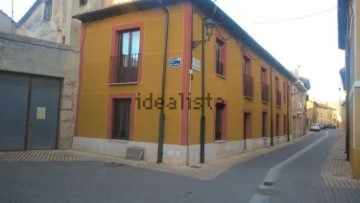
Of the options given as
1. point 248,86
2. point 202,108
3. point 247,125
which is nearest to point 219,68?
point 202,108

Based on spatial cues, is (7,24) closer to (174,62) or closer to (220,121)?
(174,62)

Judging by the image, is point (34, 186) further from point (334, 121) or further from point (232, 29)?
point (334, 121)

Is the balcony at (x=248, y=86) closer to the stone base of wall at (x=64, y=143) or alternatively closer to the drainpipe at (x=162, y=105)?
the drainpipe at (x=162, y=105)

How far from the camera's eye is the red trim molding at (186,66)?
12.5m

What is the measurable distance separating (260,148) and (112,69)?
10.8 metres

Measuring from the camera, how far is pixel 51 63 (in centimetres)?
1456

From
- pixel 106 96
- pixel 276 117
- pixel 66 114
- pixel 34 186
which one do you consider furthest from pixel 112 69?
pixel 276 117

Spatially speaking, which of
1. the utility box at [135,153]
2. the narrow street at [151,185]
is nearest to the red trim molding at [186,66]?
the utility box at [135,153]

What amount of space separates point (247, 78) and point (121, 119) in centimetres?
780

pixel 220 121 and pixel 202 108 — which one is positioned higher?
pixel 202 108

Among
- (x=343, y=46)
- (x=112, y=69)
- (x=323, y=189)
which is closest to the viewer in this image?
A: (x=323, y=189)

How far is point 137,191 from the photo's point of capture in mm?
8031

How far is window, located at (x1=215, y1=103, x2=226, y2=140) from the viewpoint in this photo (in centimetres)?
1544

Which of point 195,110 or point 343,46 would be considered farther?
point 343,46
